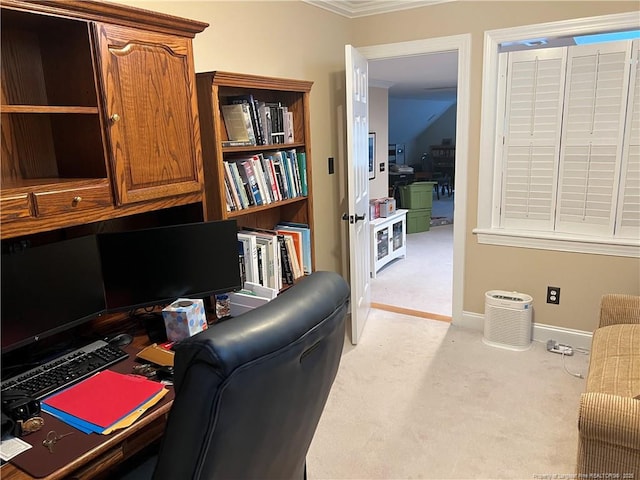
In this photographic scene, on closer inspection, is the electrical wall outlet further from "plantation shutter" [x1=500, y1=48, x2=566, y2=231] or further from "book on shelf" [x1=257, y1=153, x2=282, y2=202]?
"book on shelf" [x1=257, y1=153, x2=282, y2=202]

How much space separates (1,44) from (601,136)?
3.01 metres

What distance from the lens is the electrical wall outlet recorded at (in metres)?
3.09

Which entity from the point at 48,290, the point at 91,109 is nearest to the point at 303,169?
the point at 91,109

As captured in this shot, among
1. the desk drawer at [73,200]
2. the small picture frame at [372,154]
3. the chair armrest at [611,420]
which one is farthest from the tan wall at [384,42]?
the small picture frame at [372,154]

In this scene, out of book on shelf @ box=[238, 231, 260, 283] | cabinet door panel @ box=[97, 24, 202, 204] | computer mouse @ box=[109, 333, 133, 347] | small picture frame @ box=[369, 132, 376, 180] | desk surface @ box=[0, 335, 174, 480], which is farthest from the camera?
small picture frame @ box=[369, 132, 376, 180]

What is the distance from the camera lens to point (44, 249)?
58.7 inches

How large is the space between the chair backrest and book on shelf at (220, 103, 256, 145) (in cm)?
139

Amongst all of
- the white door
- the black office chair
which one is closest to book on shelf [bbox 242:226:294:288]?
the white door

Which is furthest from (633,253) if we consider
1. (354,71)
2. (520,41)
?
(354,71)

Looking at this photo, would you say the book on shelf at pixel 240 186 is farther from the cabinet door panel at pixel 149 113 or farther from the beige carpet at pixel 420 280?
the beige carpet at pixel 420 280

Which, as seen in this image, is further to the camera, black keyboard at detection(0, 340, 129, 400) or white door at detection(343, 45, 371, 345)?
white door at detection(343, 45, 371, 345)

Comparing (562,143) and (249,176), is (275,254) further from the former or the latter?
(562,143)

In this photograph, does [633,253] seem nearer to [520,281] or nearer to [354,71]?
[520,281]

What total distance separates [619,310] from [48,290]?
2578mm
